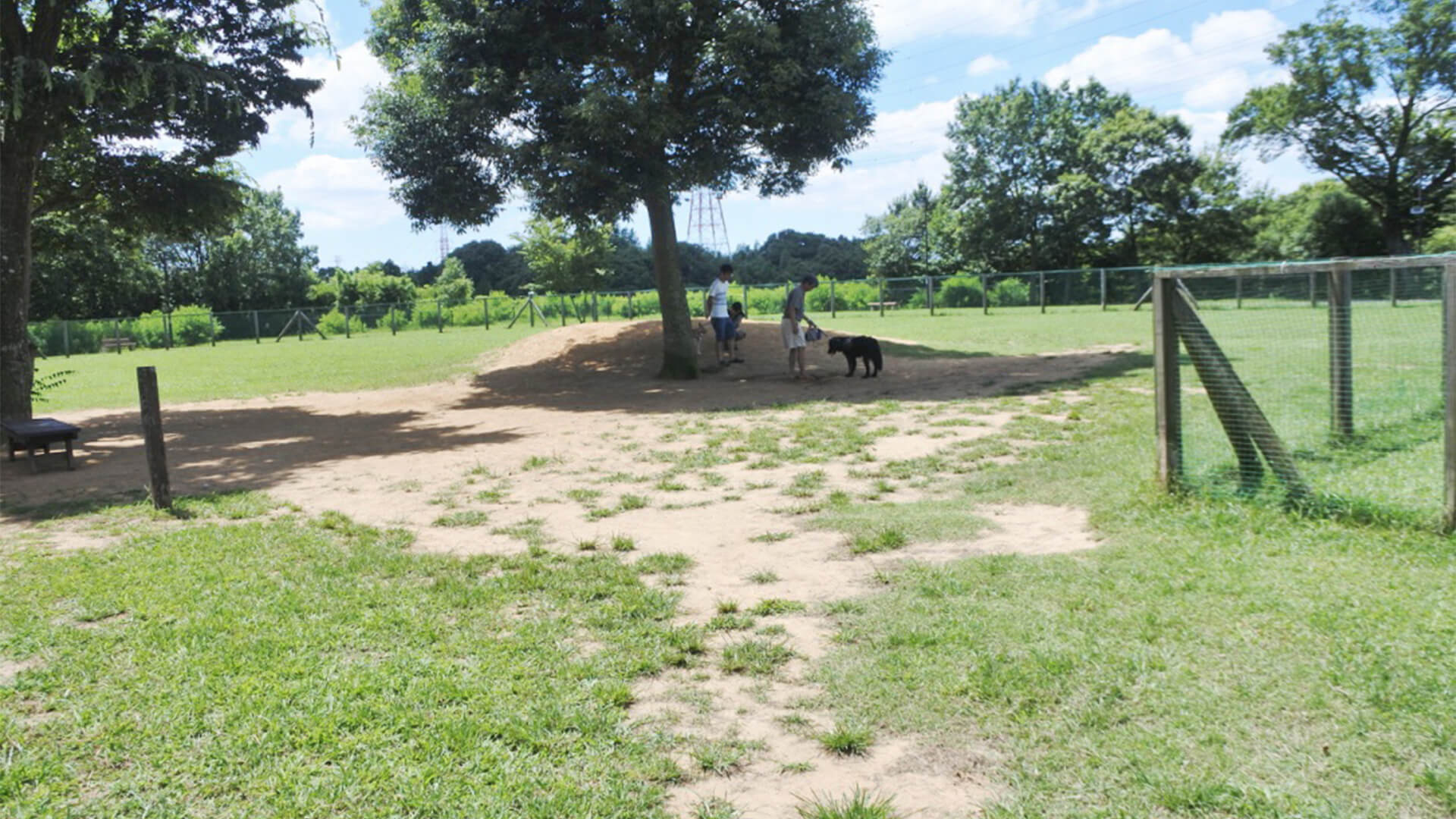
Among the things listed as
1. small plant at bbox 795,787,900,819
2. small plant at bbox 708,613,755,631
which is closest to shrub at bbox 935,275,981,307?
small plant at bbox 708,613,755,631

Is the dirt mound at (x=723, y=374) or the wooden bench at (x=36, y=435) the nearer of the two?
the wooden bench at (x=36, y=435)

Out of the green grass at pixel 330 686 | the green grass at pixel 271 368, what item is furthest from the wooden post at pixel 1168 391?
the green grass at pixel 271 368

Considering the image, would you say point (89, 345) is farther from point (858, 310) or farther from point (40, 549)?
point (40, 549)

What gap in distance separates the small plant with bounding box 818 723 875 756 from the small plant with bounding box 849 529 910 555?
244 centimetres

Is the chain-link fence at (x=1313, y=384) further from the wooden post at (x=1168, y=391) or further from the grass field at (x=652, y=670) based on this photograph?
the grass field at (x=652, y=670)

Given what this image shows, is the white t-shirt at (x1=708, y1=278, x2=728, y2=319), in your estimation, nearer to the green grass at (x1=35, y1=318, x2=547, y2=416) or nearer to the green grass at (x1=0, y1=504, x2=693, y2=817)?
the green grass at (x1=35, y1=318, x2=547, y2=416)

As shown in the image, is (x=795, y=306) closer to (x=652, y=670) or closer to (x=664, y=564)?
(x=664, y=564)

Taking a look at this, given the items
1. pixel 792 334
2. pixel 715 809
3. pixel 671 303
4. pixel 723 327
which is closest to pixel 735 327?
pixel 723 327

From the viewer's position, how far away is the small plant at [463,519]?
23.5 feet

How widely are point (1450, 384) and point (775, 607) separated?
3.76m

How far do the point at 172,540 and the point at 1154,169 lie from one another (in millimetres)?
53712

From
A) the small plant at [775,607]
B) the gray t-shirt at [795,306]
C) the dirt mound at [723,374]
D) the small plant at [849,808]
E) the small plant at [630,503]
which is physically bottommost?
the small plant at [849,808]

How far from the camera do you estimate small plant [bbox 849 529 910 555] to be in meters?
5.94

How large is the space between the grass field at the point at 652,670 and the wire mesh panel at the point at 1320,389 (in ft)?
0.85
